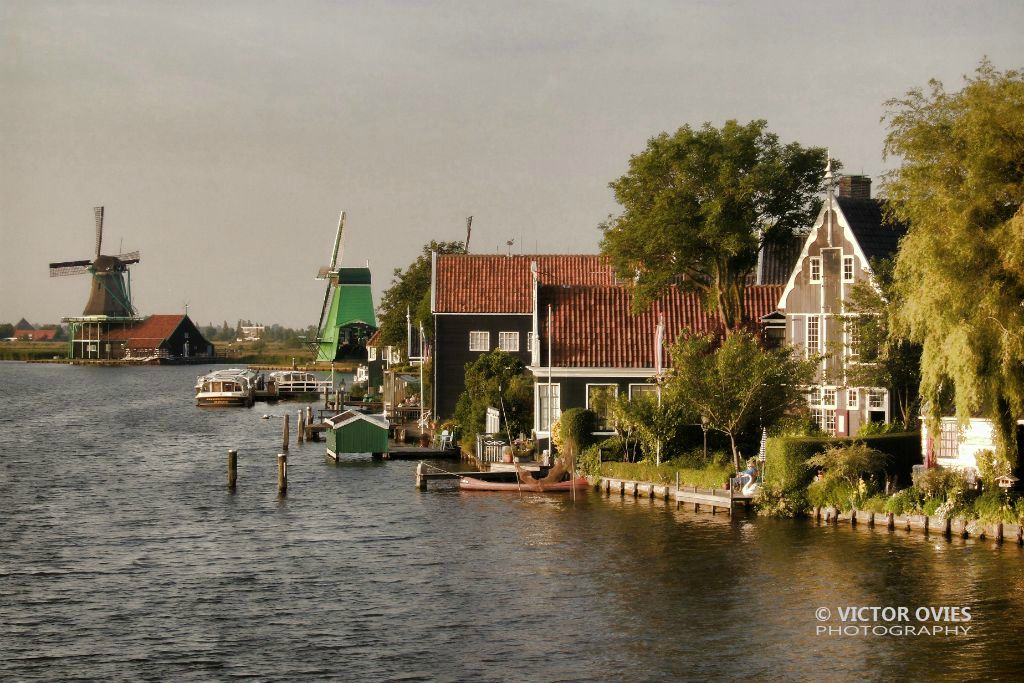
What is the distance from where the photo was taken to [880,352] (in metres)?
49.9

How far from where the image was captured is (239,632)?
1244 inches

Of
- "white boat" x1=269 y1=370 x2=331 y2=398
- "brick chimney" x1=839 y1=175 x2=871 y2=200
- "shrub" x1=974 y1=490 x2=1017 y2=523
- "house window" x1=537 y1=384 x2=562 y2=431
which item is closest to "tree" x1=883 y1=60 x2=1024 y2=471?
"shrub" x1=974 y1=490 x2=1017 y2=523

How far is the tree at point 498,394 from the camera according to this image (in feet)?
207

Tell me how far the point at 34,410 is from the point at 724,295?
83310 millimetres

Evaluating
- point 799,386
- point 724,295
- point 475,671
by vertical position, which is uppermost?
point 724,295

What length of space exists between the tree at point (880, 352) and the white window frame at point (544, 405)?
13561 millimetres

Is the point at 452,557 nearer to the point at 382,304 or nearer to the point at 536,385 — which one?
the point at 536,385

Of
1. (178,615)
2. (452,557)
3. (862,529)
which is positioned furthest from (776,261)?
(178,615)

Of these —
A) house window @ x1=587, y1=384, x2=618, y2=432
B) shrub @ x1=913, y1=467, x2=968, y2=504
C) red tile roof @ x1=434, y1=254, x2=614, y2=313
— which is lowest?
shrub @ x1=913, y1=467, x2=968, y2=504

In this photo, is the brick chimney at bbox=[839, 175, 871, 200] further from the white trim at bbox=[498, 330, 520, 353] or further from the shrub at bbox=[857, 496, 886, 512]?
the white trim at bbox=[498, 330, 520, 353]

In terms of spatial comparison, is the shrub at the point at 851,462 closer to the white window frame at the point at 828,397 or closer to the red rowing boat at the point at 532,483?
the white window frame at the point at 828,397

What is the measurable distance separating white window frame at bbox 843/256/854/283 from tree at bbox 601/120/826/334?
→ 760cm

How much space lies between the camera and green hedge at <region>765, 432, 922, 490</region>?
46.2 m

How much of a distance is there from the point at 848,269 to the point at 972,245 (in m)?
15.2
